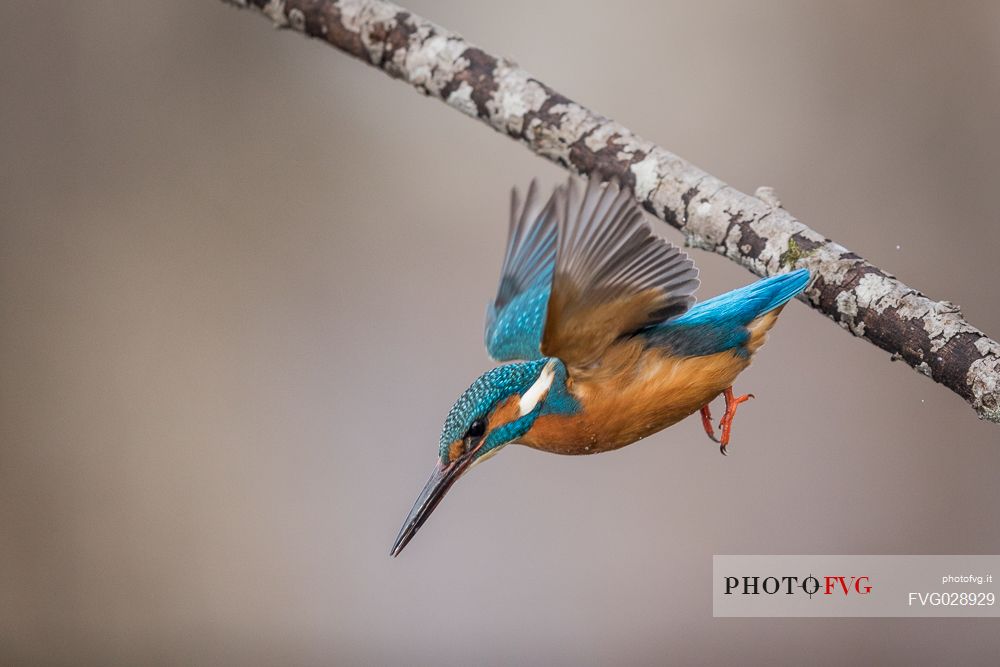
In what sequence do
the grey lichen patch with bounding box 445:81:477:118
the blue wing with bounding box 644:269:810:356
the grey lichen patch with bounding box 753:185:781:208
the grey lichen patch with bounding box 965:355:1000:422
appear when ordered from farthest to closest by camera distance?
the grey lichen patch with bounding box 445:81:477:118
the grey lichen patch with bounding box 753:185:781:208
the blue wing with bounding box 644:269:810:356
the grey lichen patch with bounding box 965:355:1000:422

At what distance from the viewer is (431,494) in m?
1.01

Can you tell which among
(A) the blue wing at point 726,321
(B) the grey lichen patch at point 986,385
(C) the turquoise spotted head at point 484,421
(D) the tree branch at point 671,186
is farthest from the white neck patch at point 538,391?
(B) the grey lichen patch at point 986,385

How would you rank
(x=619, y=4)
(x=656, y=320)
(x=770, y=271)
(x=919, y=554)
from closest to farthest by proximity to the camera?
(x=656, y=320), (x=770, y=271), (x=919, y=554), (x=619, y=4)

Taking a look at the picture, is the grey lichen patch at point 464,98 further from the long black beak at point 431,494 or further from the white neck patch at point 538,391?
the long black beak at point 431,494

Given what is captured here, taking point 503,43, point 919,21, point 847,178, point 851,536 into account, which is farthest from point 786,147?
point 851,536

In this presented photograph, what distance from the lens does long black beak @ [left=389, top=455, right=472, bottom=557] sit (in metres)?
1.01

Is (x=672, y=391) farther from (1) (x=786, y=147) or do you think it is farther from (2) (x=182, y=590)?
(2) (x=182, y=590)

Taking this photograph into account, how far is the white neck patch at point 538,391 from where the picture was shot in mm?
1052

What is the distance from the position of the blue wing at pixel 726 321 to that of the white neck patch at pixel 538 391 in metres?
0.13

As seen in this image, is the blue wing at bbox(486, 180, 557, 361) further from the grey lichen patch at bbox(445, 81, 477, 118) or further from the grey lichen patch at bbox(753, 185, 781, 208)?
the grey lichen patch at bbox(753, 185, 781, 208)

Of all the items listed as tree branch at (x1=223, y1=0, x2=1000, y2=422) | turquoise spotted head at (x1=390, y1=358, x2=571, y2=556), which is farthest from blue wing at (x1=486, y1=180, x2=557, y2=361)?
turquoise spotted head at (x1=390, y1=358, x2=571, y2=556)

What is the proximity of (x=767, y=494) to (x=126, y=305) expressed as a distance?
1709 mm

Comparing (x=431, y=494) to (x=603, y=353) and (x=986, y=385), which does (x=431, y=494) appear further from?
(x=986, y=385)

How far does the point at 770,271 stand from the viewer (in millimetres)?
1225
